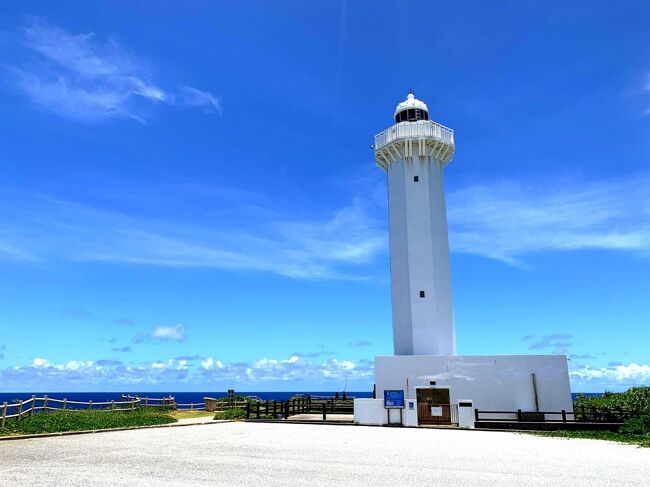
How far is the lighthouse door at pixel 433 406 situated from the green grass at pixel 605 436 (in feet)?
13.9

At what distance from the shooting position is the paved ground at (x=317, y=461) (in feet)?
31.8

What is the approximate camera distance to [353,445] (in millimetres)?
15359

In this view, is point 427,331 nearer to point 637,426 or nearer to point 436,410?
point 436,410

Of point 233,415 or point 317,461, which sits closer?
point 317,461

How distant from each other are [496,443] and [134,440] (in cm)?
1150

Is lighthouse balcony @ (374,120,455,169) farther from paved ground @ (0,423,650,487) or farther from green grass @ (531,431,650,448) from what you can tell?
paved ground @ (0,423,650,487)

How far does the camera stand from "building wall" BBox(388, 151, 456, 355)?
2844 centimetres

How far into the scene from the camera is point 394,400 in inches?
910

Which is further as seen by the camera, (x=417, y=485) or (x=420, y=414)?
(x=420, y=414)

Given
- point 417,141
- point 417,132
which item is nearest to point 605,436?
point 417,141

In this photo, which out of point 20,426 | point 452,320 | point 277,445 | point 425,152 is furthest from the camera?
point 425,152

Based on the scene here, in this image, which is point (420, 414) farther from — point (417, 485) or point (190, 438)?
point (417, 485)

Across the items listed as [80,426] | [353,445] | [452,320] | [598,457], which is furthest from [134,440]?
[452,320]

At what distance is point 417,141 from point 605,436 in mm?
18857
